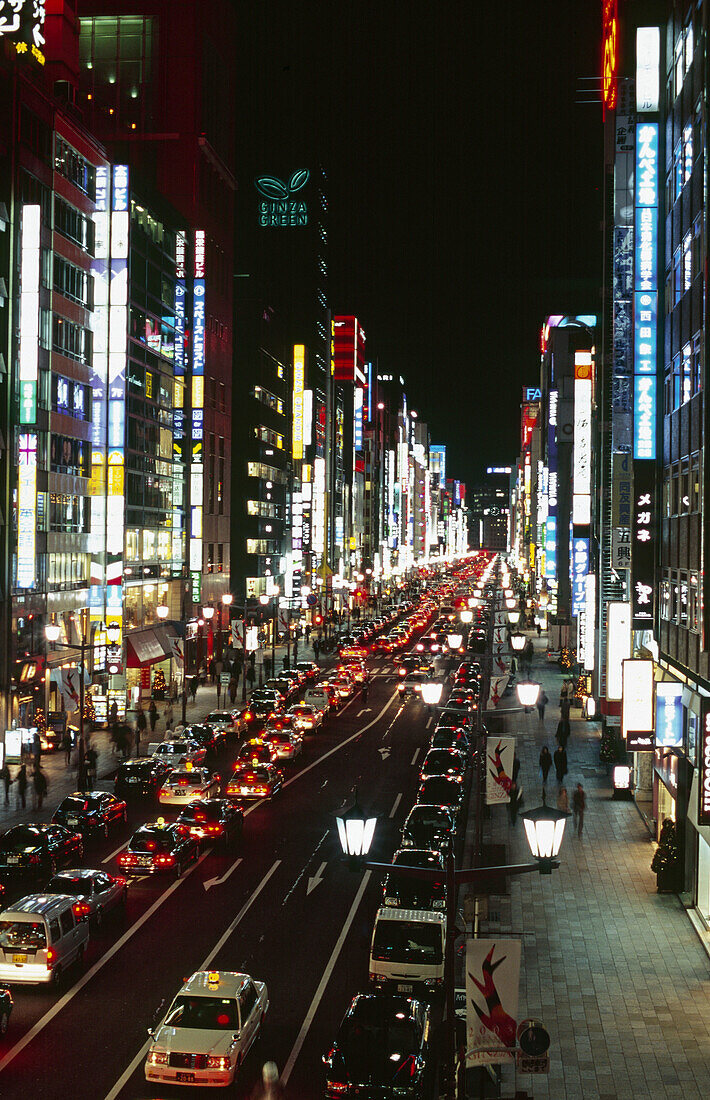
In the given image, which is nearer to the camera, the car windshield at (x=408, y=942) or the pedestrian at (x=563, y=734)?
the car windshield at (x=408, y=942)

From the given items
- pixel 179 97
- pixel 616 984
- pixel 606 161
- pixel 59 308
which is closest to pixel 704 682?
pixel 616 984

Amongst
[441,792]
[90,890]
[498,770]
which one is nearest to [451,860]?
[498,770]

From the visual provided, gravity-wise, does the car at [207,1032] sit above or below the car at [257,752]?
above

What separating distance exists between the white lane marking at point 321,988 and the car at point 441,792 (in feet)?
20.6

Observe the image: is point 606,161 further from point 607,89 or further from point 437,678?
point 437,678

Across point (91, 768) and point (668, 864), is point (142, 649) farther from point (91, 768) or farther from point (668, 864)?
point (668, 864)

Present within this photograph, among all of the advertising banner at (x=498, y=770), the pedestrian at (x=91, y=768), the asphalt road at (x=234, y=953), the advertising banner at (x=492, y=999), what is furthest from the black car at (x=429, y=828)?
the advertising banner at (x=492, y=999)

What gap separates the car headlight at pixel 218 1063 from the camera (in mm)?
17703

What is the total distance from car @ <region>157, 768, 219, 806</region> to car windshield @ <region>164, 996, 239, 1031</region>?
21.1m

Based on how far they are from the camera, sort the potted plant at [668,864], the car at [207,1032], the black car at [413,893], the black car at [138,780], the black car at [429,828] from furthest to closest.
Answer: the black car at [138,780] → the black car at [429,828] → the potted plant at [668,864] → the black car at [413,893] → the car at [207,1032]

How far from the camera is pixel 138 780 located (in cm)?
4241

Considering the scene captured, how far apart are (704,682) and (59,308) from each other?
40712 millimetres

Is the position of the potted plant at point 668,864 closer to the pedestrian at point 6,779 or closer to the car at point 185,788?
the car at point 185,788

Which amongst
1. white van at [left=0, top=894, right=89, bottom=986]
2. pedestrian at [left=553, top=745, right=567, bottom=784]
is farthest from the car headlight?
pedestrian at [left=553, top=745, right=567, bottom=784]
